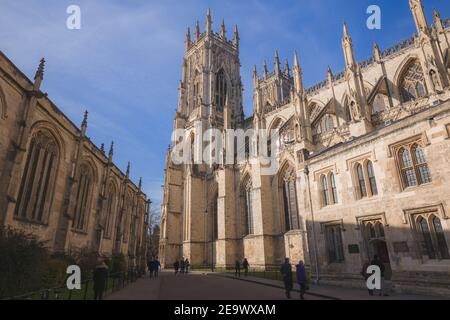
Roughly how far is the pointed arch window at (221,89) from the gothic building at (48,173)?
2638cm

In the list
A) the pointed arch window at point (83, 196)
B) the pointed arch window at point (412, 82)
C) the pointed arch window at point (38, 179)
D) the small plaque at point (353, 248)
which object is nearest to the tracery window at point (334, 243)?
the small plaque at point (353, 248)

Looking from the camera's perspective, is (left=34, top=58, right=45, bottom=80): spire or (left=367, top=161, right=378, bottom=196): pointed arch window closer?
(left=367, top=161, right=378, bottom=196): pointed arch window

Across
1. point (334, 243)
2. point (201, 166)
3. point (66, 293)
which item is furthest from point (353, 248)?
point (201, 166)

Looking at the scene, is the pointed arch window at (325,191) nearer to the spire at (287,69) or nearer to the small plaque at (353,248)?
the small plaque at (353,248)

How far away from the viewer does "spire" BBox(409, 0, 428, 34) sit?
2166 cm

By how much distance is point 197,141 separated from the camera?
135ft

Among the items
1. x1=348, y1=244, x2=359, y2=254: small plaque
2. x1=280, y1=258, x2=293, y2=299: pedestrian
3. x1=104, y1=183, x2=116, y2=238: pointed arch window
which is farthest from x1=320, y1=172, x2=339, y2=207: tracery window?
x1=104, y1=183, x2=116, y2=238: pointed arch window

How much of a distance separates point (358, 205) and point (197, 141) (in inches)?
1221

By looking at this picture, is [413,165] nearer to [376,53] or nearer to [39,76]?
[39,76]

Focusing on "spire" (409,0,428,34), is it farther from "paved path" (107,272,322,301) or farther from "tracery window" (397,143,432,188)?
"paved path" (107,272,322,301)

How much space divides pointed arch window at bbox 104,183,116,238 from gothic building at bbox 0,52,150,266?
10cm

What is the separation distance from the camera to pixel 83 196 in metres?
20.5

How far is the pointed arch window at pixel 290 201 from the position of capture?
27.3 meters
